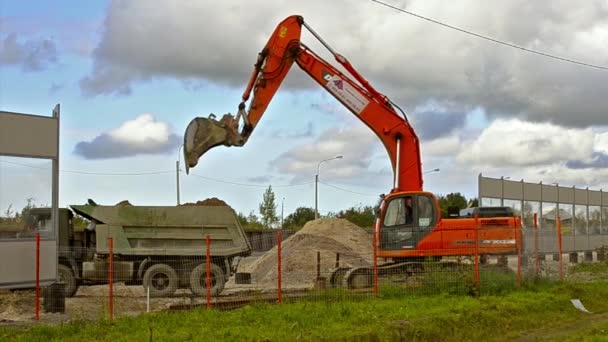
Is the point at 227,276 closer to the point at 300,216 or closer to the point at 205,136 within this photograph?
the point at 205,136

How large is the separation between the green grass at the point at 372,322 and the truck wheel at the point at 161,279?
6107 millimetres

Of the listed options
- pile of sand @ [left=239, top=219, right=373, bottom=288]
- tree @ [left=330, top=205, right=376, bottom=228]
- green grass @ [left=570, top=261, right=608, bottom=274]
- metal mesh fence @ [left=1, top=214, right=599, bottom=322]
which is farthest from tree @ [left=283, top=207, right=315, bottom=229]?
metal mesh fence @ [left=1, top=214, right=599, bottom=322]

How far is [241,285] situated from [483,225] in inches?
319

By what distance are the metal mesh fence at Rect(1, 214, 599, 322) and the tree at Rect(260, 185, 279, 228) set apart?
45569 millimetres

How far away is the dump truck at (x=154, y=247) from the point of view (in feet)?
73.5

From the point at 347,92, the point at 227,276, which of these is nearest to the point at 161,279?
the point at 227,276

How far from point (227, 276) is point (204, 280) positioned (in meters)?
1.04

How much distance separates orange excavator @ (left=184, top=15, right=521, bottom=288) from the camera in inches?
814

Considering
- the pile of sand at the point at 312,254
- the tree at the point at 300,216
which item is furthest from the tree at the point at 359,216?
the pile of sand at the point at 312,254

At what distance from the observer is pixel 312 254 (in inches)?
1281

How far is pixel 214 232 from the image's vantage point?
75.7 feet

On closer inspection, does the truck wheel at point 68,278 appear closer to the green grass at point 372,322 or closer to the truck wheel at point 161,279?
the truck wheel at point 161,279

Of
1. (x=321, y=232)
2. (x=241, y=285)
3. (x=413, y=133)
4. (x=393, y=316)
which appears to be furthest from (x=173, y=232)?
(x=321, y=232)

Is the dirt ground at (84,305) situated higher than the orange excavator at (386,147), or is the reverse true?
the orange excavator at (386,147)
